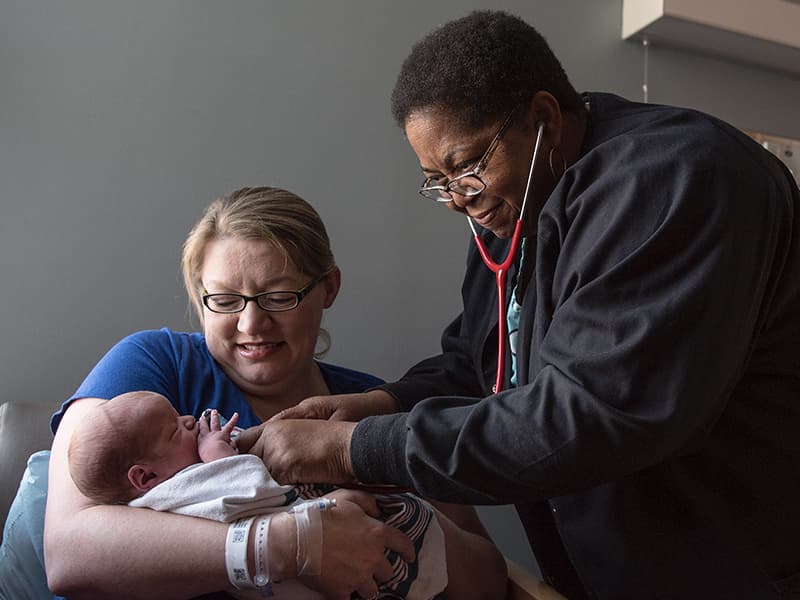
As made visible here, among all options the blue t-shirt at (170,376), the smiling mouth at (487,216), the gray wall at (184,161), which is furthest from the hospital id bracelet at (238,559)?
the gray wall at (184,161)

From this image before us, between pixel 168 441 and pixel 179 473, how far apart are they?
7cm

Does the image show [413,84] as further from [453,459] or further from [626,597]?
[626,597]

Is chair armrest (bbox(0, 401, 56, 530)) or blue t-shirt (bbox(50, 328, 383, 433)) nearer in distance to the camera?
blue t-shirt (bbox(50, 328, 383, 433))

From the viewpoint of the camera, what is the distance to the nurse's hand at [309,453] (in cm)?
119

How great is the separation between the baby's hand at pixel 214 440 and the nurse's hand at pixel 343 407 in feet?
0.31

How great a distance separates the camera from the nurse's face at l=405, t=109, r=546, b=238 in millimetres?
1248

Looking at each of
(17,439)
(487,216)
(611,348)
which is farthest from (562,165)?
(17,439)

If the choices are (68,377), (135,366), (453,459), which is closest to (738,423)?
(453,459)

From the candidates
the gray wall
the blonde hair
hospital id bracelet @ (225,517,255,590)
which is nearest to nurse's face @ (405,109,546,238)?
the blonde hair

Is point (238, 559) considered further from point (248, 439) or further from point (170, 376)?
point (170, 376)

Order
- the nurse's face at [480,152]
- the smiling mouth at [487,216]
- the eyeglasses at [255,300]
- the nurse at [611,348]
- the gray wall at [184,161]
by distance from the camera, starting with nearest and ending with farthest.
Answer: the nurse at [611,348]
the nurse's face at [480,152]
the smiling mouth at [487,216]
the eyeglasses at [255,300]
the gray wall at [184,161]

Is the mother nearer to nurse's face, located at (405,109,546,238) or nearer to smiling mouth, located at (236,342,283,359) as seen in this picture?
smiling mouth, located at (236,342,283,359)

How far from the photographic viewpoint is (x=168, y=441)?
1.21 meters

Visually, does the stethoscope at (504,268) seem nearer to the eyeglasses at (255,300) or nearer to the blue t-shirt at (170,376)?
the eyeglasses at (255,300)
